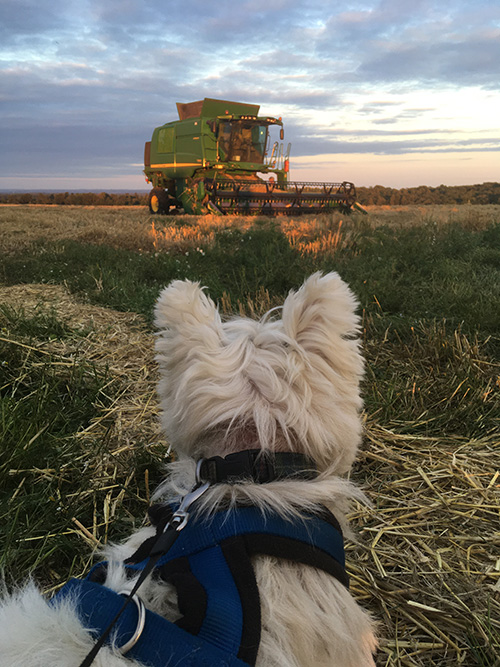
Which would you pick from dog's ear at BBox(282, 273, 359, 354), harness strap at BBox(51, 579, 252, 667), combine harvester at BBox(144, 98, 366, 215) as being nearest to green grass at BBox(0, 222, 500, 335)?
dog's ear at BBox(282, 273, 359, 354)

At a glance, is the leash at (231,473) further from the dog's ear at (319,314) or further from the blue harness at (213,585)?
the dog's ear at (319,314)

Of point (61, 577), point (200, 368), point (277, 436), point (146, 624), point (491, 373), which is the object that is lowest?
point (61, 577)

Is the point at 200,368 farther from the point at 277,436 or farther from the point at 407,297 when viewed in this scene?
the point at 407,297

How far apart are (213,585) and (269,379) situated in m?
0.67

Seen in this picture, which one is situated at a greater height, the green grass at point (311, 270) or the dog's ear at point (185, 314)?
the dog's ear at point (185, 314)

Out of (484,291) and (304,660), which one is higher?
(484,291)

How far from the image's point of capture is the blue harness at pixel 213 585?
1108 mm

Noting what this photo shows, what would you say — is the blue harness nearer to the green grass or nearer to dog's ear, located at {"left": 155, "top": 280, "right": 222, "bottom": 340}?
dog's ear, located at {"left": 155, "top": 280, "right": 222, "bottom": 340}

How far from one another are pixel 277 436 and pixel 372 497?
157cm

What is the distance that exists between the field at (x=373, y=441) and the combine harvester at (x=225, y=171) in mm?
16950

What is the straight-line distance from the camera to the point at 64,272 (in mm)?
8117

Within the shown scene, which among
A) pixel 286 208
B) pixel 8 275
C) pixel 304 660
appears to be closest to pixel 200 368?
pixel 304 660

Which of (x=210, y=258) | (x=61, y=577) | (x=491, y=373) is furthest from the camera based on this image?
(x=210, y=258)

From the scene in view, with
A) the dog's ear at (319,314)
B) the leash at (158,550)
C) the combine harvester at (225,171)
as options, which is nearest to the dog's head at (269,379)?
the dog's ear at (319,314)
